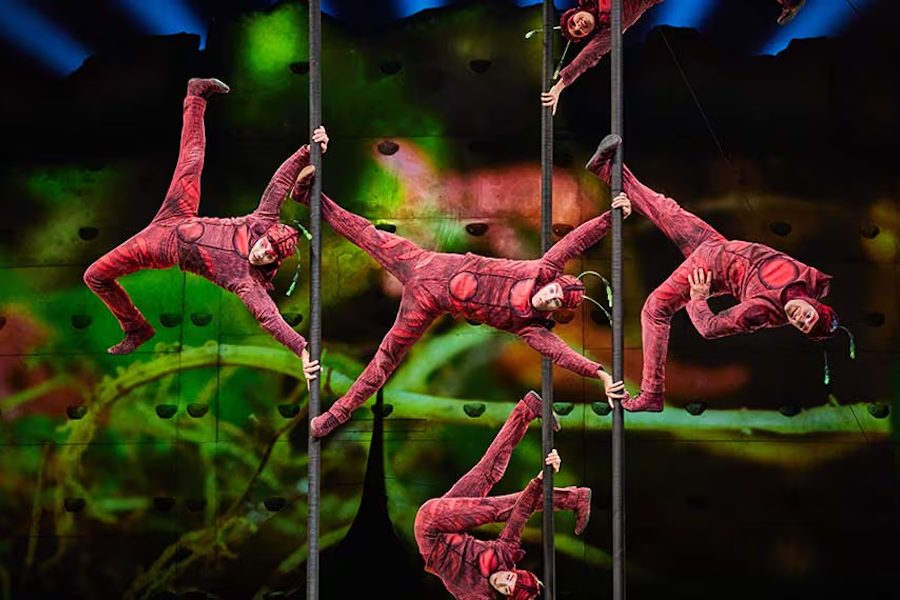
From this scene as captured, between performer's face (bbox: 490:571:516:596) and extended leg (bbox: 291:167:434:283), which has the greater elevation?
extended leg (bbox: 291:167:434:283)

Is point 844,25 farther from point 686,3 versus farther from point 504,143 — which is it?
point 504,143

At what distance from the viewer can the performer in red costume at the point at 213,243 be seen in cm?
537

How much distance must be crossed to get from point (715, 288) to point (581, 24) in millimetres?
1329

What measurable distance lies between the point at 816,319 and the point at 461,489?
5.88 feet

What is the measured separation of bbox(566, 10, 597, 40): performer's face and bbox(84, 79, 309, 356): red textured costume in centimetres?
133

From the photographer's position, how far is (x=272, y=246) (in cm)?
536

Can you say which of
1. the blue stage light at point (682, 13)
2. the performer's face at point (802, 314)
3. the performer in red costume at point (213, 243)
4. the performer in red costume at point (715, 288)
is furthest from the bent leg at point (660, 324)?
the blue stage light at point (682, 13)

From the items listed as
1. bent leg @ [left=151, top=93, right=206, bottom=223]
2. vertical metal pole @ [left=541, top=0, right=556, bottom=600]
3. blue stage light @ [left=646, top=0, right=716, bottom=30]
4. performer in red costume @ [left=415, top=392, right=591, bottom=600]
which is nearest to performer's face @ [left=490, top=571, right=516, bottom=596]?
performer in red costume @ [left=415, top=392, right=591, bottom=600]

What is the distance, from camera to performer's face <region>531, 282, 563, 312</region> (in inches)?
205

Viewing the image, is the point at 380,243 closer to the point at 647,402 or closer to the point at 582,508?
the point at 647,402

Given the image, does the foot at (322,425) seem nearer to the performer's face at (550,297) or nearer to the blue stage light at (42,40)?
the performer's face at (550,297)

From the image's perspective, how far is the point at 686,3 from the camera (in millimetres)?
7121

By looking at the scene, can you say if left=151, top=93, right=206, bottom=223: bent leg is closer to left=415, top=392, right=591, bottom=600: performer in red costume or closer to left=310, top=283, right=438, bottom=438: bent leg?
left=310, top=283, right=438, bottom=438: bent leg

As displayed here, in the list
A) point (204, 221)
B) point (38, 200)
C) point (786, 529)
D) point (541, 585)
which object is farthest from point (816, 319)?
point (38, 200)
